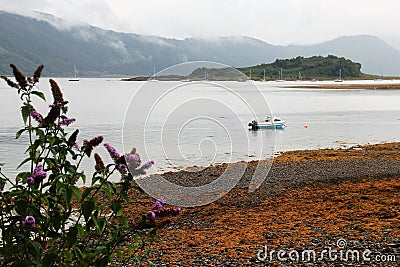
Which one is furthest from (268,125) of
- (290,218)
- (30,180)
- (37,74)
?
(30,180)

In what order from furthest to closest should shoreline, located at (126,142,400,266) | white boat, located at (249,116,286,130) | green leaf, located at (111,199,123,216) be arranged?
1. white boat, located at (249,116,286,130)
2. shoreline, located at (126,142,400,266)
3. green leaf, located at (111,199,123,216)

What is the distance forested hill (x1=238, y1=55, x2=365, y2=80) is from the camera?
7032 inches

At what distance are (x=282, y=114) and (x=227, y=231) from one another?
47.2 meters

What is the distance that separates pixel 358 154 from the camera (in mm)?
22078

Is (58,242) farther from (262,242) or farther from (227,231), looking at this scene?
(227,231)

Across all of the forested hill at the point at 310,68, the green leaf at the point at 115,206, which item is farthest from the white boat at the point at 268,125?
the forested hill at the point at 310,68

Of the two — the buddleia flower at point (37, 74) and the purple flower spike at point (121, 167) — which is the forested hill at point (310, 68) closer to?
the buddleia flower at point (37, 74)

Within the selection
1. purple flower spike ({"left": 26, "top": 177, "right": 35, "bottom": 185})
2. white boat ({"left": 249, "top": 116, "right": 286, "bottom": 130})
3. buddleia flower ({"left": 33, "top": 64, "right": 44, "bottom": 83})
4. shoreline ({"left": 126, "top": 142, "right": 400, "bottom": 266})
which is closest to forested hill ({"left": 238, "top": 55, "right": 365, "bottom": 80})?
white boat ({"left": 249, "top": 116, "right": 286, "bottom": 130})

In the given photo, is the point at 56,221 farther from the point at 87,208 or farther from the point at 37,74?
the point at 37,74

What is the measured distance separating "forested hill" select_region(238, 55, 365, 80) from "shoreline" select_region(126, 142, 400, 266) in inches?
6403

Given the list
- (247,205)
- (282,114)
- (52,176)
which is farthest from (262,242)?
(282,114)

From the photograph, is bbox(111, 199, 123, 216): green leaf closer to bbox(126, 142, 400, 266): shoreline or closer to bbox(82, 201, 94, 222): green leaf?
bbox(82, 201, 94, 222): green leaf

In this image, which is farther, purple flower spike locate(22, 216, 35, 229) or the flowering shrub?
the flowering shrub

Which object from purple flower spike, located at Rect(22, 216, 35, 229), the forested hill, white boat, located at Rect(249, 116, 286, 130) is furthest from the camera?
the forested hill
